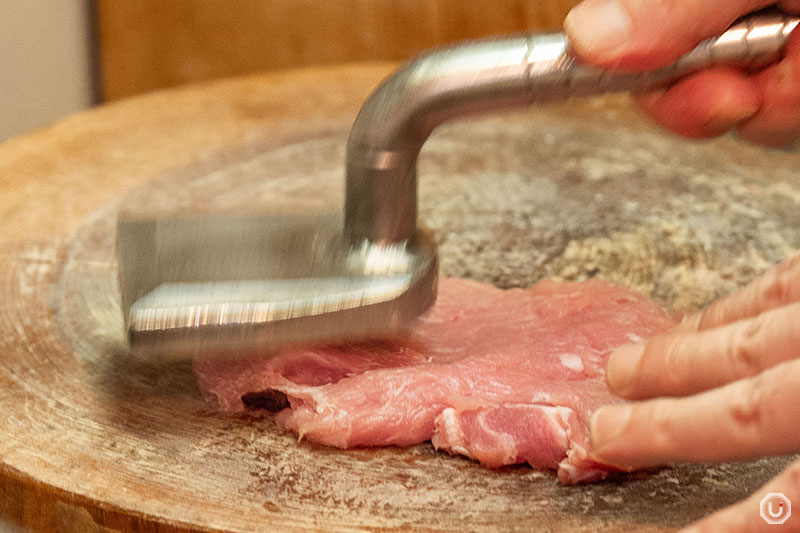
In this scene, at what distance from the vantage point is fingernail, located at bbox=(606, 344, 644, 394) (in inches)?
36.0

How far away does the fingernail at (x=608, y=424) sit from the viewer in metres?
0.86

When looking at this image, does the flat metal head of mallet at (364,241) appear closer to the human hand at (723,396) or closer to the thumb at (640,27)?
the thumb at (640,27)

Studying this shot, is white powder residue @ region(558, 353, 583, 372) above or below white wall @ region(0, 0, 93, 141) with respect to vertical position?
below

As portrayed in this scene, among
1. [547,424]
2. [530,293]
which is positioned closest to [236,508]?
[547,424]

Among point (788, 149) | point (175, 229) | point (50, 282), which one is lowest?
point (50, 282)

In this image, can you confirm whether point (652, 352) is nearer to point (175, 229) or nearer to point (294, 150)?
point (175, 229)

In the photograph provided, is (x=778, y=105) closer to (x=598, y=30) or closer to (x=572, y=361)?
(x=598, y=30)

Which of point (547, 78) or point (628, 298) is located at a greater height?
point (547, 78)

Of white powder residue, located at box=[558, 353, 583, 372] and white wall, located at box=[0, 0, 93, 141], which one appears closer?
white powder residue, located at box=[558, 353, 583, 372]

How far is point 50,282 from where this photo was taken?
1.32 metres

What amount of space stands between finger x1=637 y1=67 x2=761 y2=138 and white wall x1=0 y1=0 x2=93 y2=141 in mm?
1783

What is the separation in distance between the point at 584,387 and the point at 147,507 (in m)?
0.52

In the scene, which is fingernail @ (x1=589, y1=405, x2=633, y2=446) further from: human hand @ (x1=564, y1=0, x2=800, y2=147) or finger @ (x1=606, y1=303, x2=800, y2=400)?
human hand @ (x1=564, y1=0, x2=800, y2=147)

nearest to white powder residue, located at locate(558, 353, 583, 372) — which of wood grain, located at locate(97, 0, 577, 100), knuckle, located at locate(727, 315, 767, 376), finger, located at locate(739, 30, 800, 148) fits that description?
knuckle, located at locate(727, 315, 767, 376)
